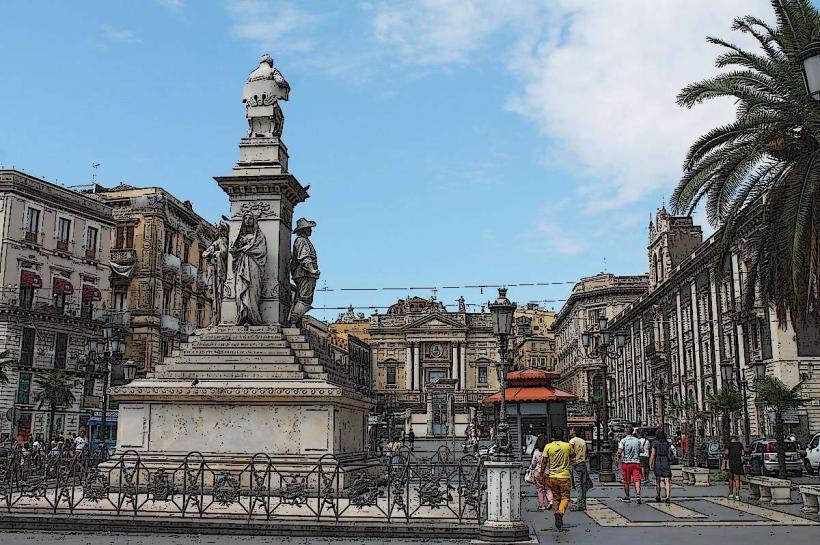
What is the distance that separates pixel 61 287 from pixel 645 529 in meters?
41.8

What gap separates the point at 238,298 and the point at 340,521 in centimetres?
576

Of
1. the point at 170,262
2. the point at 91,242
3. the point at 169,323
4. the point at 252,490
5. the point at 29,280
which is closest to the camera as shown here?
the point at 252,490

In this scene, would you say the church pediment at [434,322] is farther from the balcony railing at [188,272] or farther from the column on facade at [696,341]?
the column on facade at [696,341]

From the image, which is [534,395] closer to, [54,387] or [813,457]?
[813,457]

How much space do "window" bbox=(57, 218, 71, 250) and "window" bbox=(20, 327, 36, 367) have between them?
5.65 metres

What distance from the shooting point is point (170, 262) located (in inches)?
2190

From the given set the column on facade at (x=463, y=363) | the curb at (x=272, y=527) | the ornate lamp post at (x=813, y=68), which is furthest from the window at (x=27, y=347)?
the column on facade at (x=463, y=363)

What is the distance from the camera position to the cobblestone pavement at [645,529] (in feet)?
39.7

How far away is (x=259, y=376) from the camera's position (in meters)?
15.8

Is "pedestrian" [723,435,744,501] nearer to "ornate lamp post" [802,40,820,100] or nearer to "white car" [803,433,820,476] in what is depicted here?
"white car" [803,433,820,476]

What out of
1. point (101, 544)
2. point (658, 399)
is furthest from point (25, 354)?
point (658, 399)

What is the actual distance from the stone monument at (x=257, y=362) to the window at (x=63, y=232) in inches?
1386

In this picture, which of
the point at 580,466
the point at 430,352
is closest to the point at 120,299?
the point at 580,466

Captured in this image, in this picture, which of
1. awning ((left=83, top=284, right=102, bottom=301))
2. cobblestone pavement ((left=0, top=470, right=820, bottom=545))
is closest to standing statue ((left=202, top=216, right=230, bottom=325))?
cobblestone pavement ((left=0, top=470, right=820, bottom=545))
